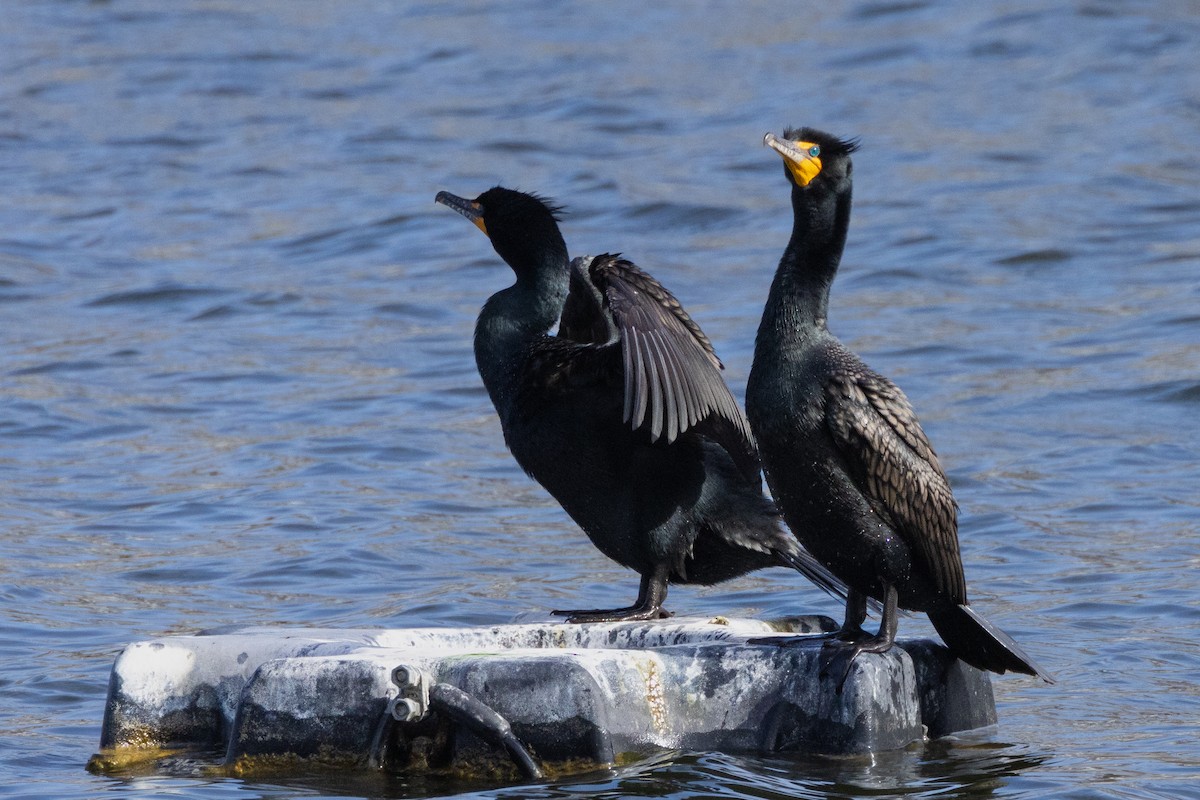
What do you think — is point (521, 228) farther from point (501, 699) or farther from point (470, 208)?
point (501, 699)


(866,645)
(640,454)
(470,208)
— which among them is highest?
(470,208)

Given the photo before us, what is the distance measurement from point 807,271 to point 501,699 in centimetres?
141

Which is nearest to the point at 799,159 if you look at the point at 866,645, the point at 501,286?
→ the point at 866,645

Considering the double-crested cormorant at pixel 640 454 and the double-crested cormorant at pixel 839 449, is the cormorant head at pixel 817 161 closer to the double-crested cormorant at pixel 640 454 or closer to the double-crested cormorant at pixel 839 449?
the double-crested cormorant at pixel 839 449

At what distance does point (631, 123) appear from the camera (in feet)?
56.2

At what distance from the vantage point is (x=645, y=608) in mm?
5992

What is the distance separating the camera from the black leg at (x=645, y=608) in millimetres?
5922

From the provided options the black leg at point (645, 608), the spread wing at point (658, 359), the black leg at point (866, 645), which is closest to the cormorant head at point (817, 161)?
the spread wing at point (658, 359)

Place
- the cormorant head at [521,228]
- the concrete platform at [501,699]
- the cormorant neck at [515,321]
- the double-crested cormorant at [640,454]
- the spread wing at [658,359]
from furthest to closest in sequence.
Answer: the cormorant head at [521,228], the cormorant neck at [515,321], the double-crested cormorant at [640,454], the spread wing at [658,359], the concrete platform at [501,699]

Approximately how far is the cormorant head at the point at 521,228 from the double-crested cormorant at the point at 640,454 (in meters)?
0.33

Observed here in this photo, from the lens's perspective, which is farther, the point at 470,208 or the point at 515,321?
the point at 470,208

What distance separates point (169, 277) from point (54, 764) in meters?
8.44

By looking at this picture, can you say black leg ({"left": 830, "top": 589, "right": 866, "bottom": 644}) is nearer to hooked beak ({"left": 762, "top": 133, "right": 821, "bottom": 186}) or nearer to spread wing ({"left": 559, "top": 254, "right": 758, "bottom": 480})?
spread wing ({"left": 559, "top": 254, "right": 758, "bottom": 480})

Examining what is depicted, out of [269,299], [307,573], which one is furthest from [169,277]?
[307,573]
